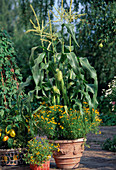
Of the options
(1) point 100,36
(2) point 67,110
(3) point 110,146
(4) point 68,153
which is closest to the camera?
(4) point 68,153

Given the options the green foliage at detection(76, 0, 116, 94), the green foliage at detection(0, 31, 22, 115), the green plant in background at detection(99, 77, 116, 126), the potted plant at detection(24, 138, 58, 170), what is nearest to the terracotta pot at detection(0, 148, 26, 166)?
the potted plant at detection(24, 138, 58, 170)

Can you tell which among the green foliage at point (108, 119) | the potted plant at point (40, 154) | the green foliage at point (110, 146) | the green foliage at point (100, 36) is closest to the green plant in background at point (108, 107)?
the green foliage at point (108, 119)

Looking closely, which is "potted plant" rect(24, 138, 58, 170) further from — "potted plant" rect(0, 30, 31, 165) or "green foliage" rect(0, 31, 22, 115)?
"green foliage" rect(0, 31, 22, 115)

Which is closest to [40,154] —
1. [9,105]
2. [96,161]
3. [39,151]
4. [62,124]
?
[39,151]

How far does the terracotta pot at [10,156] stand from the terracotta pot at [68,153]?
1.99 ft

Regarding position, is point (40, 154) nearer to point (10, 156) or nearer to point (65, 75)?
point (10, 156)

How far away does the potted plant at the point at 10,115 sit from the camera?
11.5ft

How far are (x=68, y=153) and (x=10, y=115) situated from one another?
3.72 feet

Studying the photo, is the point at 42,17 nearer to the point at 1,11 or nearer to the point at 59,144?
the point at 59,144

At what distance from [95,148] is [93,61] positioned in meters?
4.30

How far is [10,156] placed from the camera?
11.5 feet

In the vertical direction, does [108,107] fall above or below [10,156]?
below

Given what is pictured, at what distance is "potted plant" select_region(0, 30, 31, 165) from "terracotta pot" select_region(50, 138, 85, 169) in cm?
57

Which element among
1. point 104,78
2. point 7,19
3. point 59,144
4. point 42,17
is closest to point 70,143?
point 59,144
